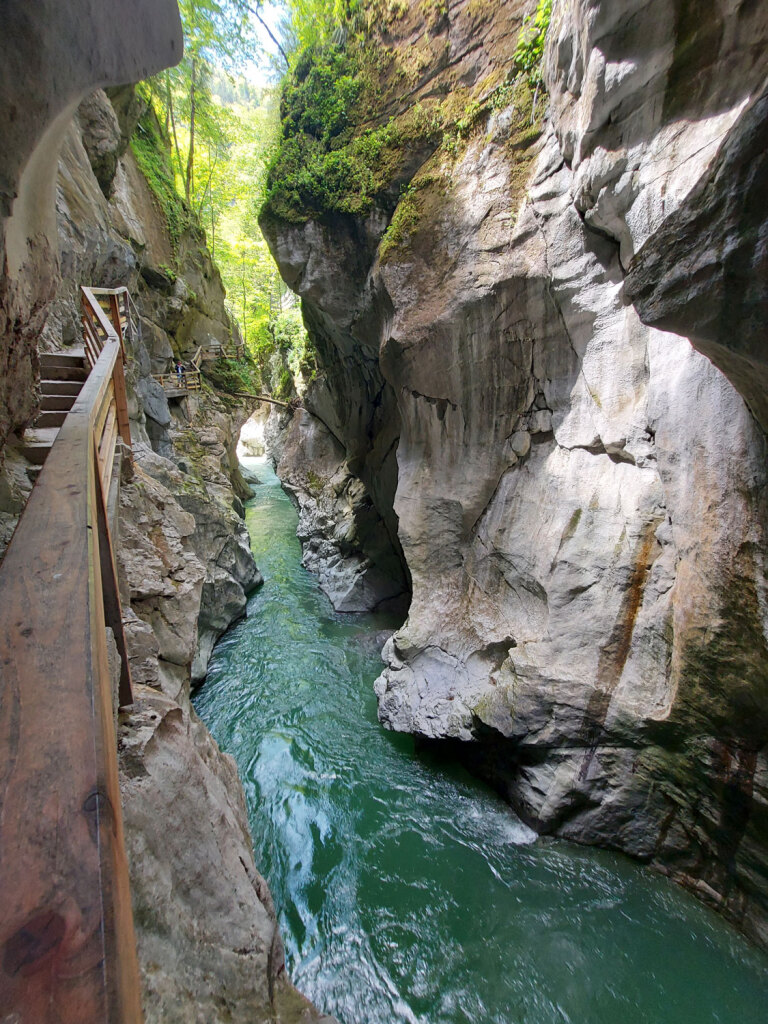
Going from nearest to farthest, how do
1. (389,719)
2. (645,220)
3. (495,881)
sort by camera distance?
(645,220)
(495,881)
(389,719)

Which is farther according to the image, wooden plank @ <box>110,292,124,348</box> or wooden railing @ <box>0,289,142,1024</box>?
wooden plank @ <box>110,292,124,348</box>

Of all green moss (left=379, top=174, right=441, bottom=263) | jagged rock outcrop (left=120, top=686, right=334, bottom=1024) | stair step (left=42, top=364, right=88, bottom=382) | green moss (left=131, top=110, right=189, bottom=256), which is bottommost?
jagged rock outcrop (left=120, top=686, right=334, bottom=1024)

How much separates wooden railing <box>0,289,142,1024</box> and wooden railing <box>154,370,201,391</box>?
13.2 meters

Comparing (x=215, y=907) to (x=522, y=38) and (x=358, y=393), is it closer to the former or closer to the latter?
(x=522, y=38)

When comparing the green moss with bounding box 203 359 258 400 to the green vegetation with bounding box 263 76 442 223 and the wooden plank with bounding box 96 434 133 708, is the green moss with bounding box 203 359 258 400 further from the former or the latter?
the wooden plank with bounding box 96 434 133 708

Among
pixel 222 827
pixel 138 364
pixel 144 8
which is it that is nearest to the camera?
pixel 144 8

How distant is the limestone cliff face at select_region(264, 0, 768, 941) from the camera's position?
11.8ft

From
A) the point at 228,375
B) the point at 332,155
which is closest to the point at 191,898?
the point at 332,155

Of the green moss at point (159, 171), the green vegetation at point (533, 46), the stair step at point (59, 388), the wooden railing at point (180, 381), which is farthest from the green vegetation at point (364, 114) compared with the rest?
the wooden railing at point (180, 381)

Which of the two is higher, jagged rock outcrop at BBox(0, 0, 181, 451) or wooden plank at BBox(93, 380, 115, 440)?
jagged rock outcrop at BBox(0, 0, 181, 451)

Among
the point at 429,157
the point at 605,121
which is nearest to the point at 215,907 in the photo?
the point at 605,121

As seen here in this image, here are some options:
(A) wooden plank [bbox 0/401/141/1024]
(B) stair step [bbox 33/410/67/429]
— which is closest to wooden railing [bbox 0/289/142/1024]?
(A) wooden plank [bbox 0/401/141/1024]

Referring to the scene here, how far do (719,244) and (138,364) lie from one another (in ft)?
→ 36.0

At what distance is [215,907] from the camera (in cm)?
205
